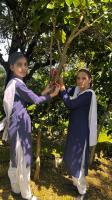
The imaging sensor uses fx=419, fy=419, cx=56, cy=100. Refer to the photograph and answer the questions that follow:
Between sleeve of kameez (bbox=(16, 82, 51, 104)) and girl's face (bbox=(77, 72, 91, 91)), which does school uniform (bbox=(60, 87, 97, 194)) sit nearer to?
girl's face (bbox=(77, 72, 91, 91))

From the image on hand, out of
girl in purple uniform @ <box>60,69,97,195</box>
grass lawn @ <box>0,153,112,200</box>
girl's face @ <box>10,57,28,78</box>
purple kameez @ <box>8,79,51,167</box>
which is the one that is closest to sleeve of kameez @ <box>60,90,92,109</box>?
girl in purple uniform @ <box>60,69,97,195</box>

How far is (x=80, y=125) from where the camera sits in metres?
6.10

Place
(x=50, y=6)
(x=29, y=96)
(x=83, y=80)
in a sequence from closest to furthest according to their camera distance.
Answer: (x=50, y=6), (x=29, y=96), (x=83, y=80)

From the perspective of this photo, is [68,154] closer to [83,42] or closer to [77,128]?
[77,128]

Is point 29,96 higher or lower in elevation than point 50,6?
lower

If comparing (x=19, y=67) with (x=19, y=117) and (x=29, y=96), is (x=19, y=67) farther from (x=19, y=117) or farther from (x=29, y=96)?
(x=19, y=117)

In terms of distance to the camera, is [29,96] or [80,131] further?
[80,131]

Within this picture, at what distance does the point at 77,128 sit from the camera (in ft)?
20.0

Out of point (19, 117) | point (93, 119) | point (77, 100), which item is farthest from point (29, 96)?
point (93, 119)

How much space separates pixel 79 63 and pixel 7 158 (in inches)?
85.5

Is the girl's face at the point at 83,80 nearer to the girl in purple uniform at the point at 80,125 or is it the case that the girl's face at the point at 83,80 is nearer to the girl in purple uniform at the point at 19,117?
the girl in purple uniform at the point at 80,125

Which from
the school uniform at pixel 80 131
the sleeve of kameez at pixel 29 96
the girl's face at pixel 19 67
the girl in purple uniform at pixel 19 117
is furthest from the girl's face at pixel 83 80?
the girl's face at pixel 19 67

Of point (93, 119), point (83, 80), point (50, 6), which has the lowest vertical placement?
point (93, 119)

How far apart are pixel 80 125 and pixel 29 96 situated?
37.2 inches
